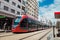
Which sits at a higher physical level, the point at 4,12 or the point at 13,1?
the point at 13,1

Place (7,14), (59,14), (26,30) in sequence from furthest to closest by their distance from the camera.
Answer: (7,14)
(26,30)
(59,14)

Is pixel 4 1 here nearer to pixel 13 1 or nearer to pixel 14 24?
pixel 13 1

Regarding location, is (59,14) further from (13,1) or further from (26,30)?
(13,1)

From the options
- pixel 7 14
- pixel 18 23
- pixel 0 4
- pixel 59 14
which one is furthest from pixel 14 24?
pixel 7 14

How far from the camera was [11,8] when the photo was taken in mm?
46531

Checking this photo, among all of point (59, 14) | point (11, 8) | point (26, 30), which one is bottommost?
point (26, 30)

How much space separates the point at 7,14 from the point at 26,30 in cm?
1600

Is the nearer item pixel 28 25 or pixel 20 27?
pixel 20 27

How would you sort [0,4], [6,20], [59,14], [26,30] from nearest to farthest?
1. [59,14]
2. [26,30]
3. [0,4]
4. [6,20]

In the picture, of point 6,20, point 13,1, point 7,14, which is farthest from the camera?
point 13,1

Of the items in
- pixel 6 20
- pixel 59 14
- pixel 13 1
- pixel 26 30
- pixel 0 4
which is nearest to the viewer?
pixel 59 14

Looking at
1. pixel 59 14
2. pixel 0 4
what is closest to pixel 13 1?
pixel 0 4

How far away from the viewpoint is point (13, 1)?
4881 centimetres

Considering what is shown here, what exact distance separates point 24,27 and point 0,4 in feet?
45.6
